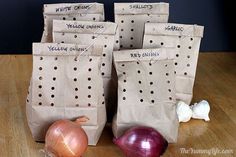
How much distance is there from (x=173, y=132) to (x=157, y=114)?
2.0 inches

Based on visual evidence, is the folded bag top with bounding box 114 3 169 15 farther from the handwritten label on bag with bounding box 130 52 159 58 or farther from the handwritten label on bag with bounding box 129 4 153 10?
the handwritten label on bag with bounding box 130 52 159 58

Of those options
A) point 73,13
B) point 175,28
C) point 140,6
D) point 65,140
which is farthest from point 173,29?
point 65,140

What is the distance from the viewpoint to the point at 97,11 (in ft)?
3.20

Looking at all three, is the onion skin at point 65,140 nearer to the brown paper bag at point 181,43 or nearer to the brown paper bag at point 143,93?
the brown paper bag at point 143,93

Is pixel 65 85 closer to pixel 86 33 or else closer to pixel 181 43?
pixel 86 33

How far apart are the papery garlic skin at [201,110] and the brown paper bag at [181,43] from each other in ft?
0.11

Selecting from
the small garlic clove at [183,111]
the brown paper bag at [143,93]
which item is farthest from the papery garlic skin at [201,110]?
the brown paper bag at [143,93]

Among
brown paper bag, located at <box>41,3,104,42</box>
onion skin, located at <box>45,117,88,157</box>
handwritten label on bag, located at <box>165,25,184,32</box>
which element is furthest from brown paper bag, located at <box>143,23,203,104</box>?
onion skin, located at <box>45,117,88,157</box>

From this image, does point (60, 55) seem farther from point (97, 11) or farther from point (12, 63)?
point (12, 63)

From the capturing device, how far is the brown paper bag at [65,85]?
2.69 ft

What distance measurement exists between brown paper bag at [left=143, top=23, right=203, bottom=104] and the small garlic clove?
0.05 m

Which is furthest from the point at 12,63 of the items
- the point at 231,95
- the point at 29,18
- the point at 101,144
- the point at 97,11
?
the point at 231,95

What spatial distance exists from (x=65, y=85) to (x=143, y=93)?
155 mm

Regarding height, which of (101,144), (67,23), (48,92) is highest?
(67,23)
